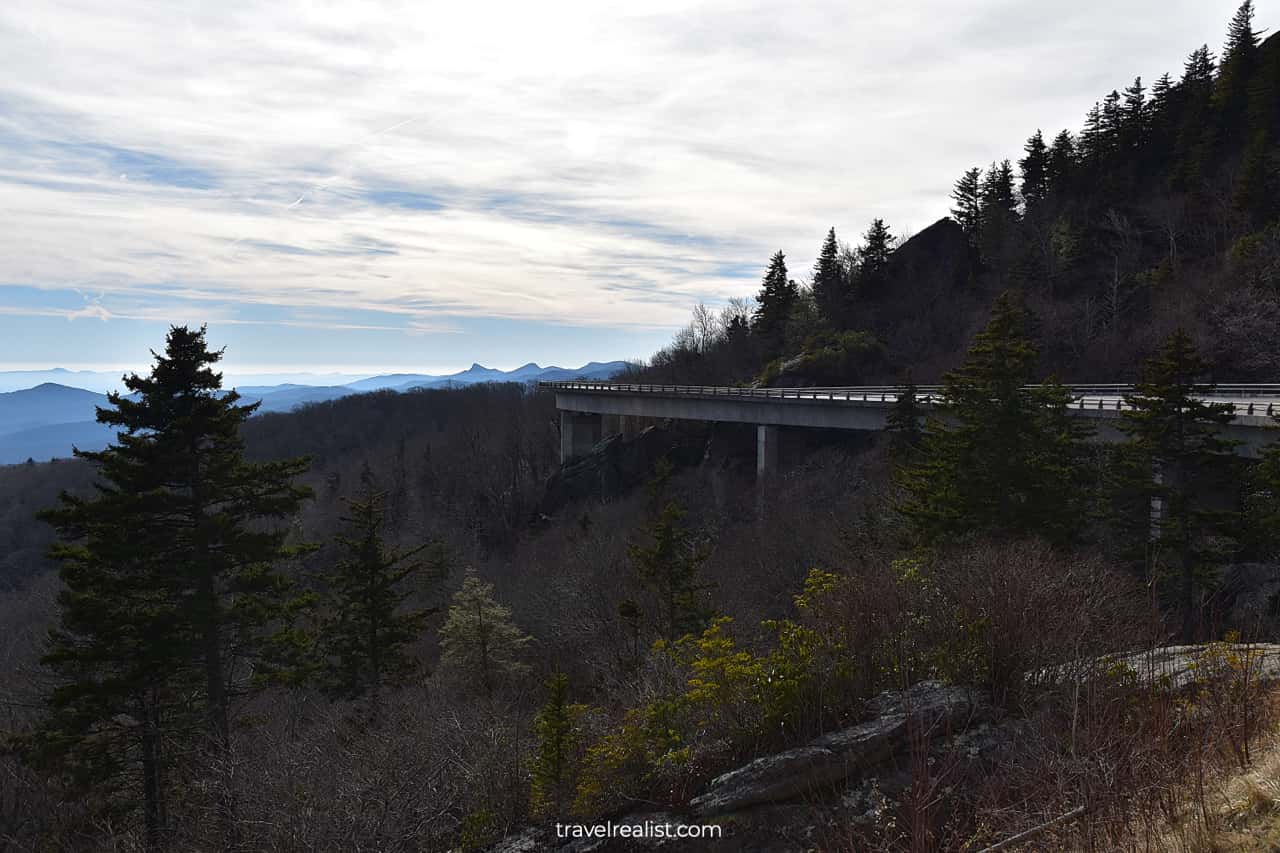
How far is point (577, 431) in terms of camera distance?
7306cm

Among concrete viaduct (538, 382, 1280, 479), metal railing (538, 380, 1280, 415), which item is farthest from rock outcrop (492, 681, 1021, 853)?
concrete viaduct (538, 382, 1280, 479)

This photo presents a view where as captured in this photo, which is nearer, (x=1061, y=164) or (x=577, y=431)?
(x=1061, y=164)

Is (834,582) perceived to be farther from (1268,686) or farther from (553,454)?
(553,454)

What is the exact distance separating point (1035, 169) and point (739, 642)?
219ft

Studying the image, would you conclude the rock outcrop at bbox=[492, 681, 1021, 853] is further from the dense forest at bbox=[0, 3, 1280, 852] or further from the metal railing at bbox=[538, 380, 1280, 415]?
the metal railing at bbox=[538, 380, 1280, 415]

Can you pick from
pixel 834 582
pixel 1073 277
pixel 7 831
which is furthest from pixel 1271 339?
pixel 7 831

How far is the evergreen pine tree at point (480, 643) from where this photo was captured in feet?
89.9

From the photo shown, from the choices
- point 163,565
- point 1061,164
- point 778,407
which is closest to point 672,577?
point 163,565

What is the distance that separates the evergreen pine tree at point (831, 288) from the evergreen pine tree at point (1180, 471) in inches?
1824

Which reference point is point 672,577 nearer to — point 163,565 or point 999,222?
point 163,565

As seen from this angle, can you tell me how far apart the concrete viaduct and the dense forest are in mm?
2051

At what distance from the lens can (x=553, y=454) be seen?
87000mm

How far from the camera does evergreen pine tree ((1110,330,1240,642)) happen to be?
58.6 ft

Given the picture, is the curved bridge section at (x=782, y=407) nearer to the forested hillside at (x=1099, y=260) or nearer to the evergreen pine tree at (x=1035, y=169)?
the forested hillside at (x=1099, y=260)
